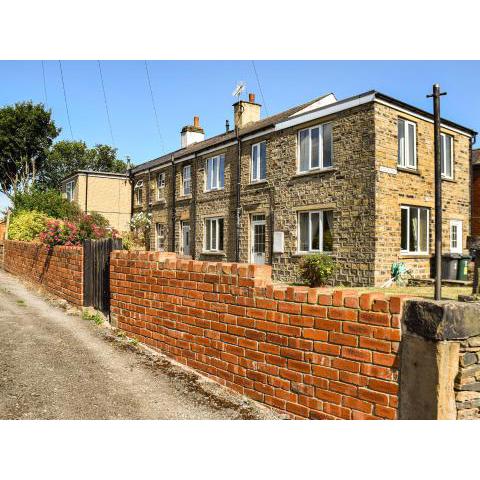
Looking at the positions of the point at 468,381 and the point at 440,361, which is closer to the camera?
the point at 440,361

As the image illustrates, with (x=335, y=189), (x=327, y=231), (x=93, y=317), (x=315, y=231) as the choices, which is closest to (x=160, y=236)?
(x=315, y=231)

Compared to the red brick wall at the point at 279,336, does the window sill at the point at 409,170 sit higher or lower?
higher

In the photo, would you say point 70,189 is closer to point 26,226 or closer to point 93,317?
point 26,226

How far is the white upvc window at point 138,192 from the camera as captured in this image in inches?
1160

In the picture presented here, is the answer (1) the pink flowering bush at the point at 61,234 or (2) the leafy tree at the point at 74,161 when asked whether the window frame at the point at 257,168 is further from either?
(2) the leafy tree at the point at 74,161

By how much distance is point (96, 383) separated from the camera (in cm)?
485

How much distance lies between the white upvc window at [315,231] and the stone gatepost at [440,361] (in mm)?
12180

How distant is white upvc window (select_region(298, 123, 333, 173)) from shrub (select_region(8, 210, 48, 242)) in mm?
11181

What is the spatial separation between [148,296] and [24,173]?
37.5m

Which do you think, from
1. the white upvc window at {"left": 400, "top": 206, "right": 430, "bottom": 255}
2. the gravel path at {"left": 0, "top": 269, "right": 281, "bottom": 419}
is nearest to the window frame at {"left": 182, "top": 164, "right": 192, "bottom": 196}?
the white upvc window at {"left": 400, "top": 206, "right": 430, "bottom": 255}

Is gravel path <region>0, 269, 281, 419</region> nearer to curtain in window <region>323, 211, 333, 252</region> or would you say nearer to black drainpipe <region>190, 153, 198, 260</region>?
curtain in window <region>323, 211, 333, 252</region>

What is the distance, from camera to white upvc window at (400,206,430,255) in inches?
592

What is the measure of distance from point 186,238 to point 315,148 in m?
10.6

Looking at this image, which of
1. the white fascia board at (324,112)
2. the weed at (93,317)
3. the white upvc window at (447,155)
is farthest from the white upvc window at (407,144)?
the weed at (93,317)
